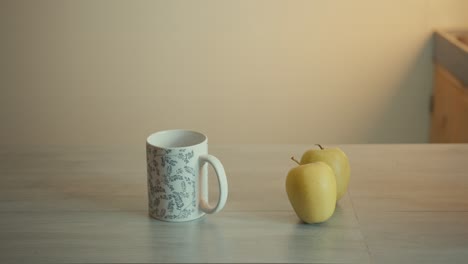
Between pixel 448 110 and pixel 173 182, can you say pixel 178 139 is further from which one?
pixel 448 110

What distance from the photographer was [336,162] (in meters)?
1.23

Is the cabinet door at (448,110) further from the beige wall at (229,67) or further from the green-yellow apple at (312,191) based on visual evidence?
the green-yellow apple at (312,191)

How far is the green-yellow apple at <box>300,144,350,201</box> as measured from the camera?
4.03 feet

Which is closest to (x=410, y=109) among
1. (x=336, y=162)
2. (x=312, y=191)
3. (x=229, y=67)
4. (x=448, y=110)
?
(x=448, y=110)

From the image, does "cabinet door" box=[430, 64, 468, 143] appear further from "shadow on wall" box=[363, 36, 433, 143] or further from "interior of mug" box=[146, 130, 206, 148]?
"interior of mug" box=[146, 130, 206, 148]

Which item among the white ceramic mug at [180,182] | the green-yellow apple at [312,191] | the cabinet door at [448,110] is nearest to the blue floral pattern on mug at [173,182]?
the white ceramic mug at [180,182]

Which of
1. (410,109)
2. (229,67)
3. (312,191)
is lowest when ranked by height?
(410,109)

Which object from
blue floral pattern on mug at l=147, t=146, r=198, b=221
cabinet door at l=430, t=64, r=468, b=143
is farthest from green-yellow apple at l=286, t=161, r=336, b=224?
cabinet door at l=430, t=64, r=468, b=143

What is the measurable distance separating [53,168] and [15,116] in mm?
1949

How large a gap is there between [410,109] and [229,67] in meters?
0.84

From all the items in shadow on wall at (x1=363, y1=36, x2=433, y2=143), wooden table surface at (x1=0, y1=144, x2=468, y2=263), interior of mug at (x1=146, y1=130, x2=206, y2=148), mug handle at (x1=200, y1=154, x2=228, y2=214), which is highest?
interior of mug at (x1=146, y1=130, x2=206, y2=148)

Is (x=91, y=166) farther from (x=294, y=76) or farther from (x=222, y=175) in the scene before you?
(x=294, y=76)

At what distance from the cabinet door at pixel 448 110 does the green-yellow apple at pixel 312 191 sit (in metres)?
1.68

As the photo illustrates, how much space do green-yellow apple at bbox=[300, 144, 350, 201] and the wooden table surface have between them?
3 cm
